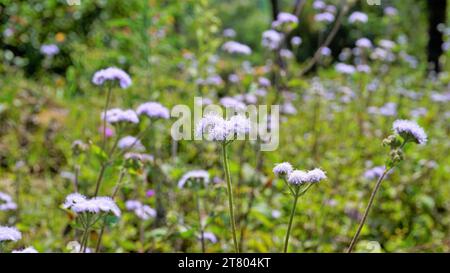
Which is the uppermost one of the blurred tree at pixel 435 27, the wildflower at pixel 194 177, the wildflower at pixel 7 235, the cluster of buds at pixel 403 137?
the blurred tree at pixel 435 27

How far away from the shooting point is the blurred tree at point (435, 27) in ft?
27.2

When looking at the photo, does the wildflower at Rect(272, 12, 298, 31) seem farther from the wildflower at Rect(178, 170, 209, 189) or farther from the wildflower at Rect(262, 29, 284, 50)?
Result: the wildflower at Rect(178, 170, 209, 189)

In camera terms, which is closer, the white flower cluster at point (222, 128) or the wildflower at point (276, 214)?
the white flower cluster at point (222, 128)

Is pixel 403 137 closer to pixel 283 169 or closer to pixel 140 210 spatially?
pixel 283 169

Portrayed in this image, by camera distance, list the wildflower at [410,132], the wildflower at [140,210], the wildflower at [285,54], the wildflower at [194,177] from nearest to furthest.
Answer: the wildflower at [410,132] → the wildflower at [194,177] → the wildflower at [140,210] → the wildflower at [285,54]

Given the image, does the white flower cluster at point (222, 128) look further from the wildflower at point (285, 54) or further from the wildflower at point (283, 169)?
the wildflower at point (285, 54)

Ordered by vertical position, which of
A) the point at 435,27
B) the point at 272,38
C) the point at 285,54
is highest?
the point at 435,27

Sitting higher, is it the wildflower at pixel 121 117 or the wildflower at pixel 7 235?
the wildflower at pixel 121 117

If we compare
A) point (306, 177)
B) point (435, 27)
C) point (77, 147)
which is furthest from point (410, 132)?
point (435, 27)

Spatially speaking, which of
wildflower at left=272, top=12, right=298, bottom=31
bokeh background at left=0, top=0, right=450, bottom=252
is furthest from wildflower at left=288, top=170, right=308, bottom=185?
wildflower at left=272, top=12, right=298, bottom=31

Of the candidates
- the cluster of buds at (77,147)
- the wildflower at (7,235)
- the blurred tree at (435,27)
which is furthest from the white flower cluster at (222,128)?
the blurred tree at (435,27)

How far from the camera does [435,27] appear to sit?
8.36 meters
